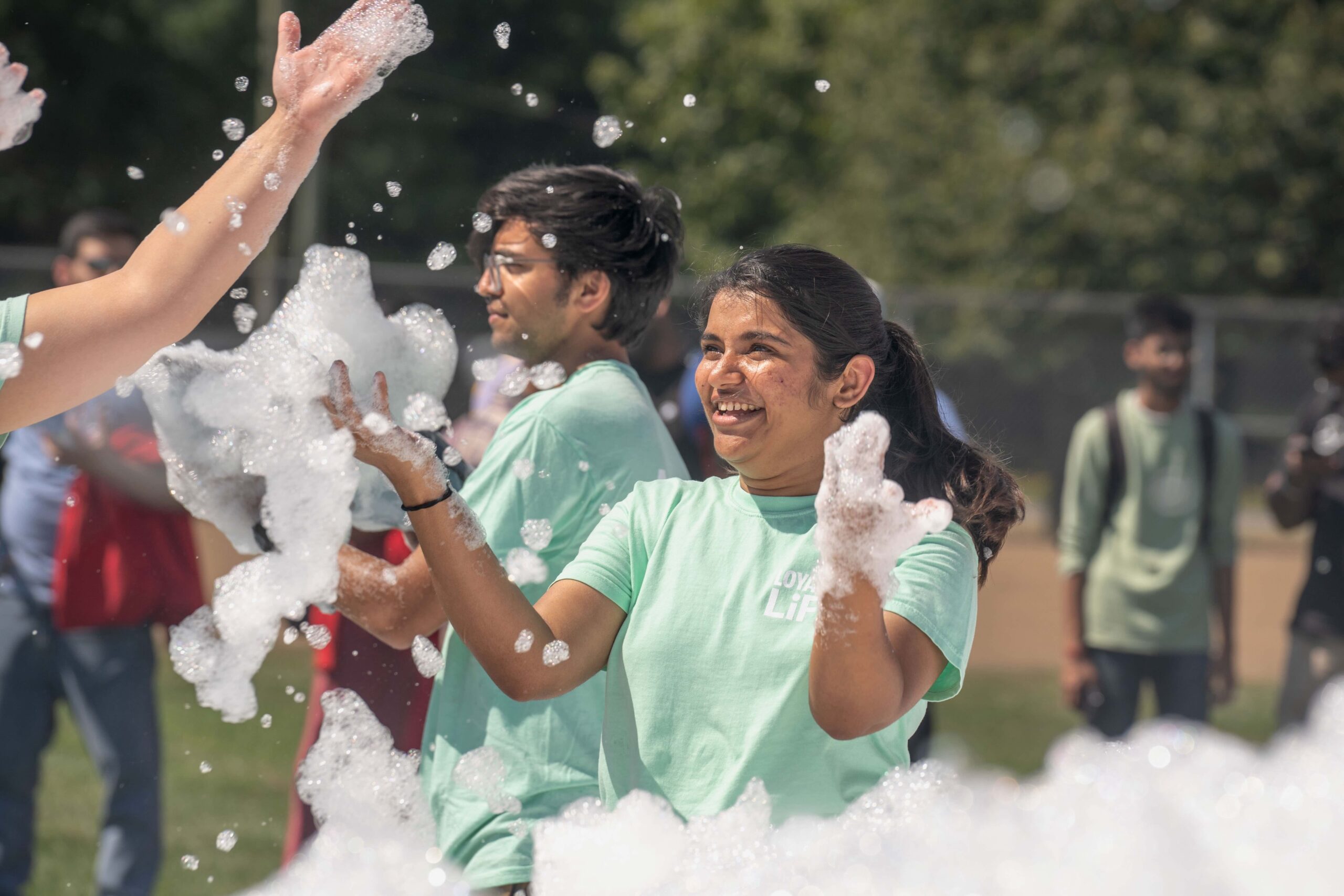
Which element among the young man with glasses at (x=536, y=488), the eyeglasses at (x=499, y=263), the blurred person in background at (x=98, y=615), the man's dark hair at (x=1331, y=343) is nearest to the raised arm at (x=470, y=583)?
the young man with glasses at (x=536, y=488)

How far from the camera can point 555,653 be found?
1797 mm

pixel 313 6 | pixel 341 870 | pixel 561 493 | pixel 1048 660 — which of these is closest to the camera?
pixel 341 870

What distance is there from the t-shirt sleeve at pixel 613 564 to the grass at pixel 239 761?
2709mm

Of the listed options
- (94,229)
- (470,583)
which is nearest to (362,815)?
(470,583)

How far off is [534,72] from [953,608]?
16.7 meters

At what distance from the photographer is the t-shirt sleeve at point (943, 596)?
169cm

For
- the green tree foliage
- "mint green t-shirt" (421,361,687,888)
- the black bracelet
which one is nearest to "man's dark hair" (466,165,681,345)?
"mint green t-shirt" (421,361,687,888)

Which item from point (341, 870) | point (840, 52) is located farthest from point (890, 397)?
point (840, 52)

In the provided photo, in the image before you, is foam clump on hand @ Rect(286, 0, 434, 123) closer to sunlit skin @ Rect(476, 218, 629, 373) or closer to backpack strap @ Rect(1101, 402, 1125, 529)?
sunlit skin @ Rect(476, 218, 629, 373)

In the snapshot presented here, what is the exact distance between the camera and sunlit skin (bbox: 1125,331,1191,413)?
15.9 ft

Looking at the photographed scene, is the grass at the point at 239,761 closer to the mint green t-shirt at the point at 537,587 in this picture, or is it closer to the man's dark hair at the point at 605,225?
the mint green t-shirt at the point at 537,587

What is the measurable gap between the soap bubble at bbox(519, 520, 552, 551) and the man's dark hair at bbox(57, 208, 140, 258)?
258 centimetres

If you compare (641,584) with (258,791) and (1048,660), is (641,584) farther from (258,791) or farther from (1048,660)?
(1048,660)

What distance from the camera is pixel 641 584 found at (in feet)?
6.11
